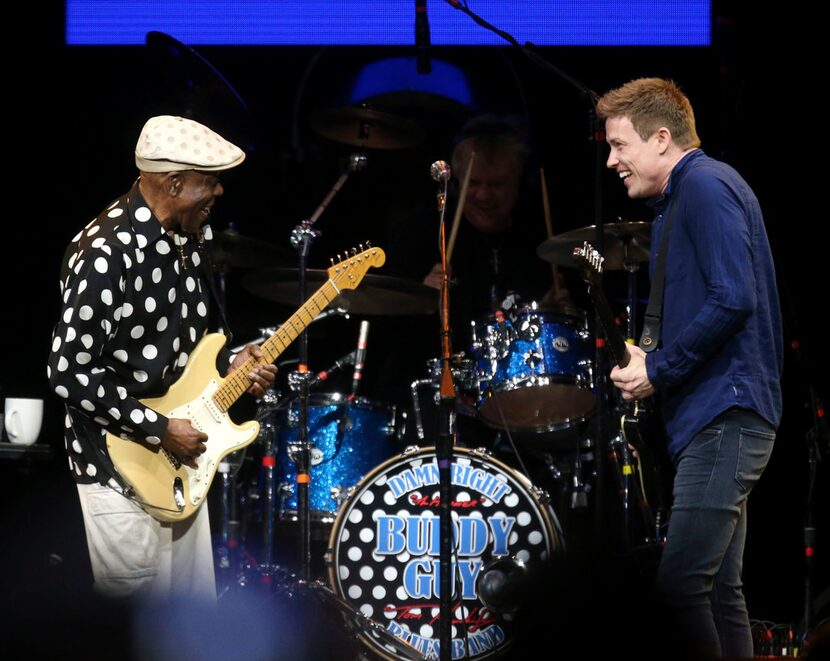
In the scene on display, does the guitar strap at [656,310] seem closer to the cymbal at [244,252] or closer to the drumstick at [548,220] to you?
the drumstick at [548,220]

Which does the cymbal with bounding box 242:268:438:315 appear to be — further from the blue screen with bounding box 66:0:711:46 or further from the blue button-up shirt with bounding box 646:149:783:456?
the blue button-up shirt with bounding box 646:149:783:456

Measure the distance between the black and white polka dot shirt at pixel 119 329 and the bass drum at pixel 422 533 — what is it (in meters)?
1.64

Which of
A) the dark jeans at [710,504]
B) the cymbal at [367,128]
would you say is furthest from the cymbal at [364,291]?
the dark jeans at [710,504]

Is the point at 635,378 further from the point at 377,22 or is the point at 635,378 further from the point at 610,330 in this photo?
the point at 377,22

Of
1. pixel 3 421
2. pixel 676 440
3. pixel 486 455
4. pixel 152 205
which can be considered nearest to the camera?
pixel 676 440

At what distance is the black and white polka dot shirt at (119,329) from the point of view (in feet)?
11.7

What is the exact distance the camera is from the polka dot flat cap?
3816 mm

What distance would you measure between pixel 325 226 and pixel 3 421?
8.71 ft

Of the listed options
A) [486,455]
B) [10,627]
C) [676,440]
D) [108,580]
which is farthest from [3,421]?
[10,627]

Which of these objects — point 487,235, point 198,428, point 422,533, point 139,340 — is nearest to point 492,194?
point 487,235

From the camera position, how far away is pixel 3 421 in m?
4.84

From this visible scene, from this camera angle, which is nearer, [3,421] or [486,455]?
[3,421]

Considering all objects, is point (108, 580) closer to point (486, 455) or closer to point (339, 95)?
point (486, 455)

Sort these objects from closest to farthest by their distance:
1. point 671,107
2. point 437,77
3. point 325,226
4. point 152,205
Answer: point 671,107 < point 152,205 < point 437,77 < point 325,226
